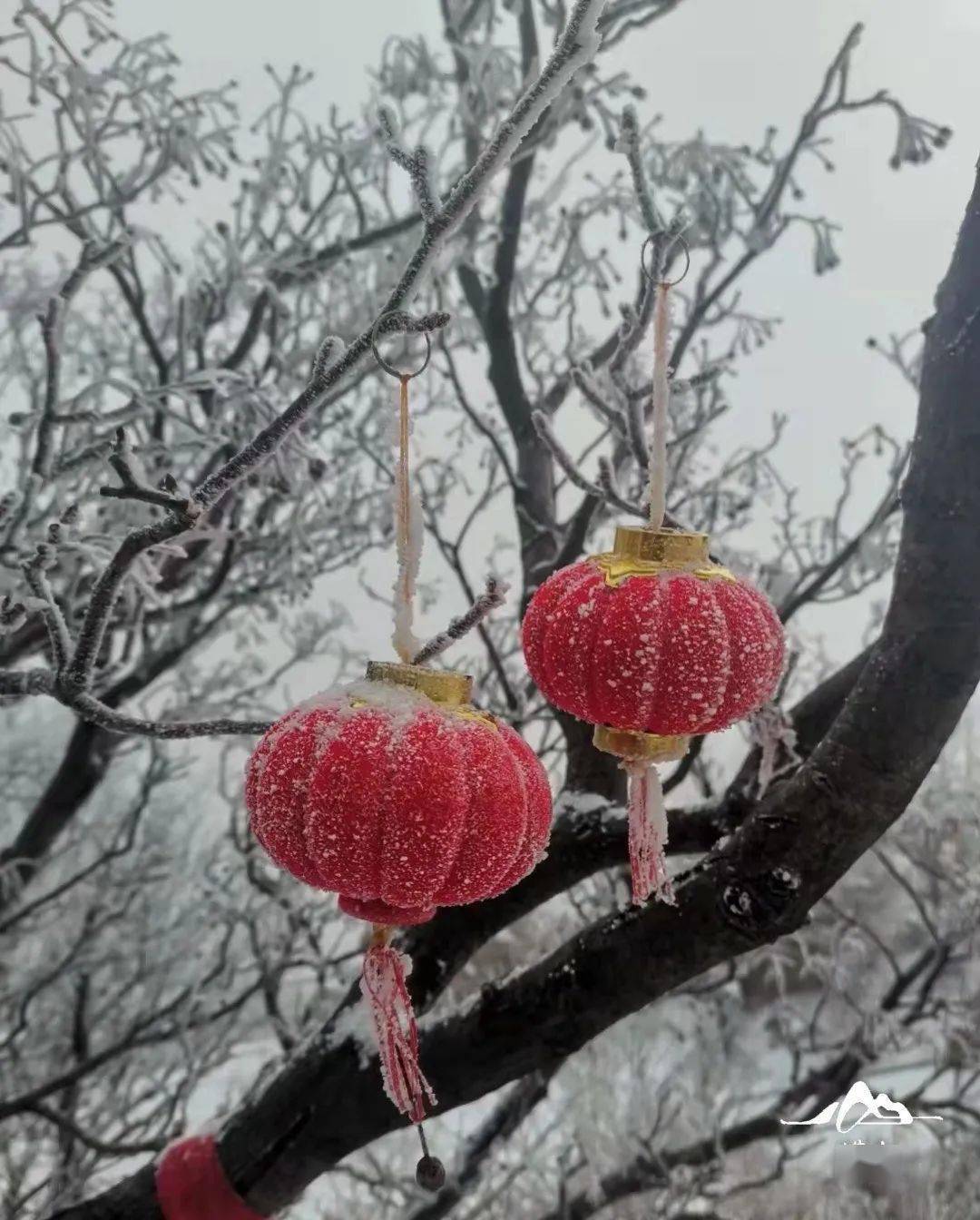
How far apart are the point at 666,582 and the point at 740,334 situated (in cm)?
154

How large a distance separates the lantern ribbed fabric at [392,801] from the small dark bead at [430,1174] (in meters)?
0.30

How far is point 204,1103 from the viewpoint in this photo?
7168 mm

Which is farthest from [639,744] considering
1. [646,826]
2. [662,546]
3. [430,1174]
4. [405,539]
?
[430,1174]

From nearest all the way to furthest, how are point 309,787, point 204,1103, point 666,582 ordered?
1. point 309,787
2. point 666,582
3. point 204,1103

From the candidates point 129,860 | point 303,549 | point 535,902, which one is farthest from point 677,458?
point 129,860

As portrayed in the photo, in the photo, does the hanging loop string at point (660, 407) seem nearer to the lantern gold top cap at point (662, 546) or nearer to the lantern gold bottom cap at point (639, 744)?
the lantern gold top cap at point (662, 546)

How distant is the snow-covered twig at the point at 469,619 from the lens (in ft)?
3.06

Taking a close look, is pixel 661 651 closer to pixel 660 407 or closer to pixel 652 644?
pixel 652 644

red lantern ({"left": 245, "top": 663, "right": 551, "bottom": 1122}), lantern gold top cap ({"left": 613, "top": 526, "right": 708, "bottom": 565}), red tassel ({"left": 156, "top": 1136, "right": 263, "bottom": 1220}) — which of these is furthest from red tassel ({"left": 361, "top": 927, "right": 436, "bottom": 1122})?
red tassel ({"left": 156, "top": 1136, "right": 263, "bottom": 1220})

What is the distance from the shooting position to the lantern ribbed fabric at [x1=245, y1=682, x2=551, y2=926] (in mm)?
812

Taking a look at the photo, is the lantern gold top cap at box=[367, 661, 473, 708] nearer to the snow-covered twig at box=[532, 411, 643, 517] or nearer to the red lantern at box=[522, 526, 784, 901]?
the red lantern at box=[522, 526, 784, 901]

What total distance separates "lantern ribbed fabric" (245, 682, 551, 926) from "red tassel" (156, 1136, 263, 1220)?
1.07m

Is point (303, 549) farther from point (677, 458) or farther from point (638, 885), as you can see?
point (638, 885)

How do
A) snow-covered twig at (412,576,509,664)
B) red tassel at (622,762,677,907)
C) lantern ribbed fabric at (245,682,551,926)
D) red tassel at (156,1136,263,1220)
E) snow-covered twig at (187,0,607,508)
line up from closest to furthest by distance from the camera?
snow-covered twig at (187,0,607,508) → lantern ribbed fabric at (245,682,551,926) → snow-covered twig at (412,576,509,664) → red tassel at (622,762,677,907) → red tassel at (156,1136,263,1220)
